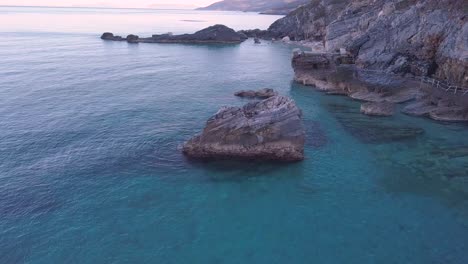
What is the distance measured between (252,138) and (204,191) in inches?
394

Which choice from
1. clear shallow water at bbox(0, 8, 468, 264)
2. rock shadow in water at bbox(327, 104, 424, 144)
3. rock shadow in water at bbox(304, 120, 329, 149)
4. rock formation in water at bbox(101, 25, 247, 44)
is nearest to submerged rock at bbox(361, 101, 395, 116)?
rock shadow in water at bbox(327, 104, 424, 144)

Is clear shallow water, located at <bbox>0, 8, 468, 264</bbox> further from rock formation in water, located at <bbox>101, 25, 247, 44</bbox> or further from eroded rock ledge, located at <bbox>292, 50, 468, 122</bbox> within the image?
rock formation in water, located at <bbox>101, 25, 247, 44</bbox>

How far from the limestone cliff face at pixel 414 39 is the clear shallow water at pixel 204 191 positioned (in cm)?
1463

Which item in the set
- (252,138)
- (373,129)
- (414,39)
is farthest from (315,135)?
(414,39)

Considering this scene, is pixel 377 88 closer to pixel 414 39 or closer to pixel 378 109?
pixel 378 109

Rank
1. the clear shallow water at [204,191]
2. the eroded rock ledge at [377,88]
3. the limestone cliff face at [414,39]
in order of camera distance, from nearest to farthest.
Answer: the clear shallow water at [204,191] → the eroded rock ledge at [377,88] → the limestone cliff face at [414,39]

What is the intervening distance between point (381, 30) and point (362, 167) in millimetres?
52084

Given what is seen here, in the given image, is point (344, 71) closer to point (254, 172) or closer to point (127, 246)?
point (254, 172)

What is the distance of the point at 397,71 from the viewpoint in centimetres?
7556

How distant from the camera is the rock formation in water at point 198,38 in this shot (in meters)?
158

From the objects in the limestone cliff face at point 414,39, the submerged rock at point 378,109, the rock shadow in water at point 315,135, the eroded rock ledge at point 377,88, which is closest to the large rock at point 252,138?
the rock shadow in water at point 315,135

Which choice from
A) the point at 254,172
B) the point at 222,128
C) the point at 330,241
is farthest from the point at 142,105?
the point at 330,241

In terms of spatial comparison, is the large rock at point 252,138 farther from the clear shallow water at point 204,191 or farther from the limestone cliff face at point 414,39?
the limestone cliff face at point 414,39

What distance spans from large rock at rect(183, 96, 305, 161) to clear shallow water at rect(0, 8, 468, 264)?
1.85 metres
